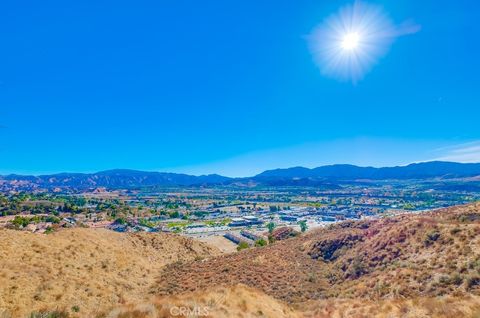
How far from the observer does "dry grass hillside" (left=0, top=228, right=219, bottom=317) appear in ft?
64.1

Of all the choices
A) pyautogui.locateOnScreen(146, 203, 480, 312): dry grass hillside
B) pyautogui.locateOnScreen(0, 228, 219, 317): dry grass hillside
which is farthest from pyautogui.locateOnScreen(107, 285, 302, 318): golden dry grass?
pyautogui.locateOnScreen(146, 203, 480, 312): dry grass hillside

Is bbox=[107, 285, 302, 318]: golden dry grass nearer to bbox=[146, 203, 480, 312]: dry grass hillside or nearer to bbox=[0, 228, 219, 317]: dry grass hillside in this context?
bbox=[0, 228, 219, 317]: dry grass hillside

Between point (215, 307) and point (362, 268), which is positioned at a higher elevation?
point (215, 307)

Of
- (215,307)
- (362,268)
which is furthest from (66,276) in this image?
(362,268)

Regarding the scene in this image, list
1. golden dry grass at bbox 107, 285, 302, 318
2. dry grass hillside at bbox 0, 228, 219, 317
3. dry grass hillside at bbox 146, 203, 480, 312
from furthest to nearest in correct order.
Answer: dry grass hillside at bbox 146, 203, 480, 312 → dry grass hillside at bbox 0, 228, 219, 317 → golden dry grass at bbox 107, 285, 302, 318

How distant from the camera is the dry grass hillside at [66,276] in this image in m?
19.5

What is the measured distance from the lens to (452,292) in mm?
21125

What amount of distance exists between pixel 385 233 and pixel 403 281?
50.9 feet

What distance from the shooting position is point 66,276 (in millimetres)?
27859

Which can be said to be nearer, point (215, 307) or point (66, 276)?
point (215, 307)

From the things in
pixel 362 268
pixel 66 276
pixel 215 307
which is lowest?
pixel 362 268

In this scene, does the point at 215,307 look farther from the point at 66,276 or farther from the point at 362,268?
the point at 362,268

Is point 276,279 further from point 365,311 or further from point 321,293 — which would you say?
point 365,311

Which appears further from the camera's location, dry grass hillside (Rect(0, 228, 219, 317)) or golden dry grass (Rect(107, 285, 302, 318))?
dry grass hillside (Rect(0, 228, 219, 317))
